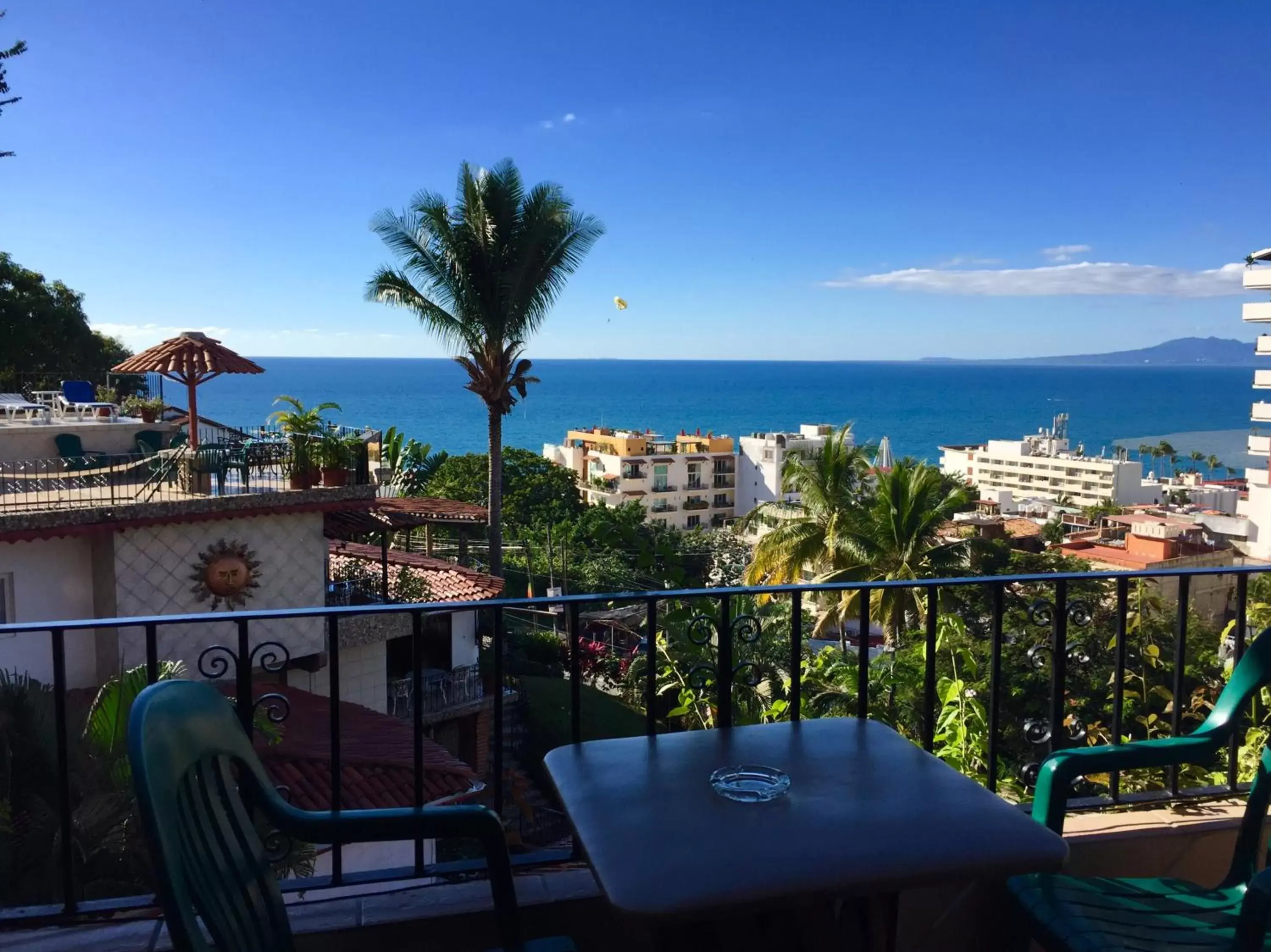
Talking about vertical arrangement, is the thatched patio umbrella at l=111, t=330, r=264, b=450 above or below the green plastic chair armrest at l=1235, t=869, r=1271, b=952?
above

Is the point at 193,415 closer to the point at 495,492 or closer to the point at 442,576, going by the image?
the point at 442,576

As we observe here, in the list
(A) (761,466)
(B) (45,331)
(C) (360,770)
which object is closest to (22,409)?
(B) (45,331)

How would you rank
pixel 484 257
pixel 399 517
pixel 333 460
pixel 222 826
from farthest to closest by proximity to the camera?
pixel 484 257, pixel 399 517, pixel 333 460, pixel 222 826

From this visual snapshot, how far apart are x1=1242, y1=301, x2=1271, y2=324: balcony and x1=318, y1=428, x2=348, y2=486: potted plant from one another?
54.9 metres

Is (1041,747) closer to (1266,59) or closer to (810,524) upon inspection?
(810,524)

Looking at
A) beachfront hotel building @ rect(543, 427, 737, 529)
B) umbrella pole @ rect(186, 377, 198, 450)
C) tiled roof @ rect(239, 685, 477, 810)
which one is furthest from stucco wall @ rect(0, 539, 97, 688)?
beachfront hotel building @ rect(543, 427, 737, 529)

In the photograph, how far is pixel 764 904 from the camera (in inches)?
52.2

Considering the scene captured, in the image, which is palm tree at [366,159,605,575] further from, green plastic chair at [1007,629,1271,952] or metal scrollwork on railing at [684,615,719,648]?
green plastic chair at [1007,629,1271,952]

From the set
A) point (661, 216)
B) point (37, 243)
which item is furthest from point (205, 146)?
point (661, 216)

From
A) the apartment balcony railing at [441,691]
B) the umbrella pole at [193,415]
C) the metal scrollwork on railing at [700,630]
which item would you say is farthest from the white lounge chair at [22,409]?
the metal scrollwork on railing at [700,630]

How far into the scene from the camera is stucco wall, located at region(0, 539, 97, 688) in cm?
1282

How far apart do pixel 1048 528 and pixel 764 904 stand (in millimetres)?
52831

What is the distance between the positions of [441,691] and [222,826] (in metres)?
16.3

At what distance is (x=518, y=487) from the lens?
1716 inches
